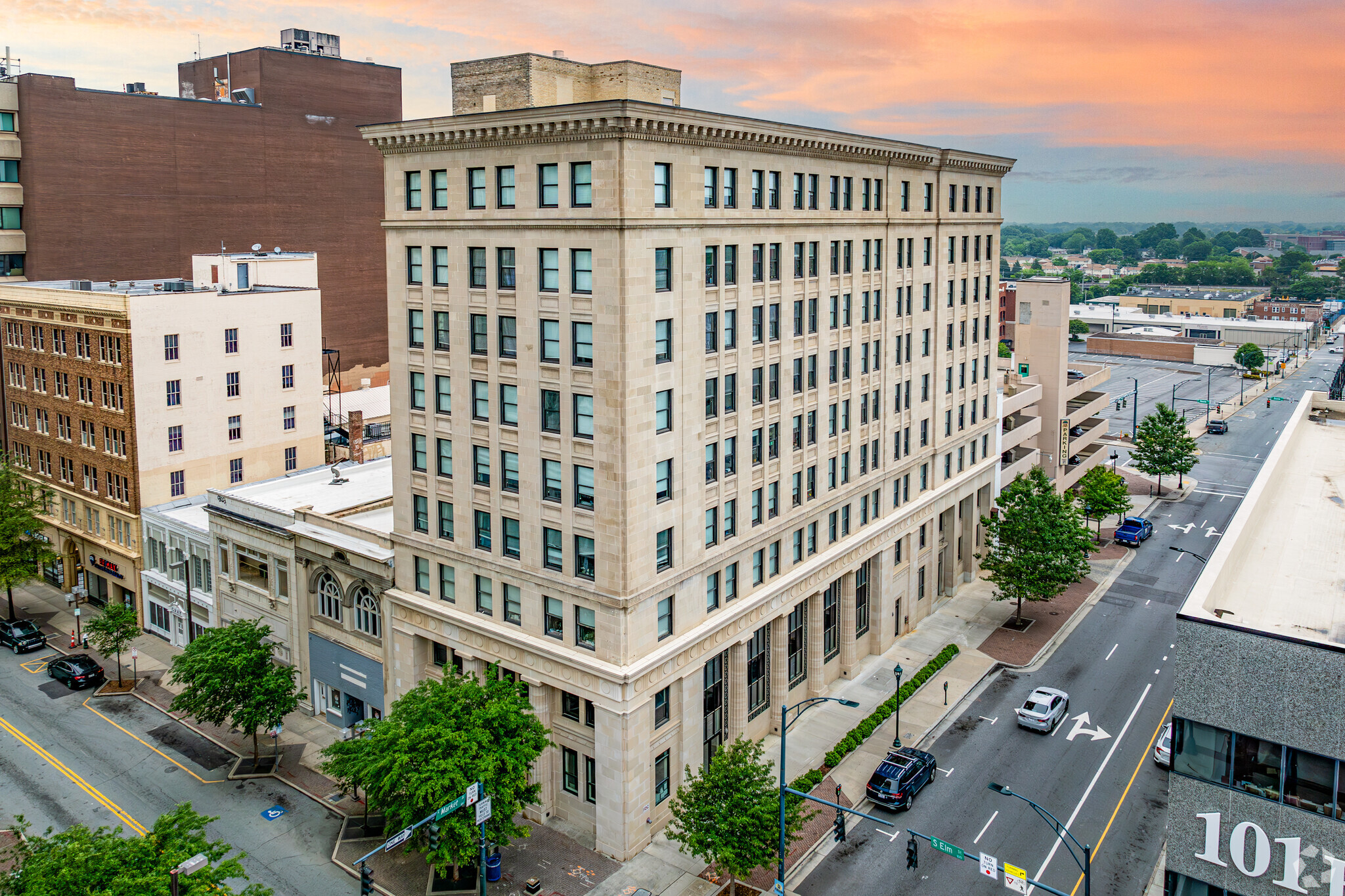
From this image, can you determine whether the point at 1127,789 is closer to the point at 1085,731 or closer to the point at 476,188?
the point at 1085,731

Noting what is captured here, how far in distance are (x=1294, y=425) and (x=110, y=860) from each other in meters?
51.6

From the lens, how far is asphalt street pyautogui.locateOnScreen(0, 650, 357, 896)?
42656 millimetres

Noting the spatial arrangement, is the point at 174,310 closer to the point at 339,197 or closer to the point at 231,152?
the point at 231,152

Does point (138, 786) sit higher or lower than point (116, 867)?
lower

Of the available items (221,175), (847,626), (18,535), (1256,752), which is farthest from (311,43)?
(1256,752)

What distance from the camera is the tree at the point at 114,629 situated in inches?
2234

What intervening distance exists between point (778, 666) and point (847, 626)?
777 cm

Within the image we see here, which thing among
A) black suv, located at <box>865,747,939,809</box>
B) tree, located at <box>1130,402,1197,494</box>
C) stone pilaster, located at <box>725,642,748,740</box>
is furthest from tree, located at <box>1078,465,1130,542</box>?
stone pilaster, located at <box>725,642,748,740</box>

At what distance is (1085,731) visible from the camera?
5297cm

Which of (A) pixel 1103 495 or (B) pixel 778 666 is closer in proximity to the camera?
(B) pixel 778 666

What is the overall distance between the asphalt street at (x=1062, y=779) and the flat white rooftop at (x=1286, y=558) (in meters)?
11.2

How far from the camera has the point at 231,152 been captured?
94062 millimetres

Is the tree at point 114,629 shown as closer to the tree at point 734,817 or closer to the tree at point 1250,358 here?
the tree at point 734,817

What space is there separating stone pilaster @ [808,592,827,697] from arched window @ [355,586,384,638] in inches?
882
